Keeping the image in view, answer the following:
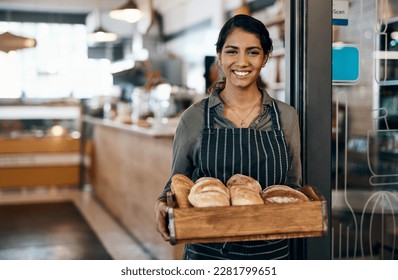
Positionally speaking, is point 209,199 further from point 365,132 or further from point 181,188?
point 365,132

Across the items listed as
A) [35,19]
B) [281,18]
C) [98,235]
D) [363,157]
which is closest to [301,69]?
[363,157]

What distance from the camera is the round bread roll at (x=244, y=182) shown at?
1.64m

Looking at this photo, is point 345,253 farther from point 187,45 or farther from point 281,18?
point 187,45

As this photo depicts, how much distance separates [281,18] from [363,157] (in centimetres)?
402

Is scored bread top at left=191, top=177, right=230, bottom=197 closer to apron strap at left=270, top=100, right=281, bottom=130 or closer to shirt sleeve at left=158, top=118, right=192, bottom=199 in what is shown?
shirt sleeve at left=158, top=118, right=192, bottom=199

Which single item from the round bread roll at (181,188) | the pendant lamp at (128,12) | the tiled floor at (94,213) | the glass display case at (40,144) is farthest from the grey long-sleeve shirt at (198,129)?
the glass display case at (40,144)

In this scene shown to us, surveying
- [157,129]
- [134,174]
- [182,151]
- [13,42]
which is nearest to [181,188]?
[182,151]

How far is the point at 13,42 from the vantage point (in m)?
3.96

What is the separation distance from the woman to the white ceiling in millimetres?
9303

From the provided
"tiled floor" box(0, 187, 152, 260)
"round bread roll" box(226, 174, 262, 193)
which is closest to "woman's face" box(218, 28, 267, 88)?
"round bread roll" box(226, 174, 262, 193)

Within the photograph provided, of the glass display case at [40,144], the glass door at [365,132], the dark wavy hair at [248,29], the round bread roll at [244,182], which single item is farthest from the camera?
the glass display case at [40,144]

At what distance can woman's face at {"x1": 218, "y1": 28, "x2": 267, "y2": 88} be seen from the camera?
1.73m

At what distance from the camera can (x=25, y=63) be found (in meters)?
11.8

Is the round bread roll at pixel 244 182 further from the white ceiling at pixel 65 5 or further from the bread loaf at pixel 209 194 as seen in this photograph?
the white ceiling at pixel 65 5
